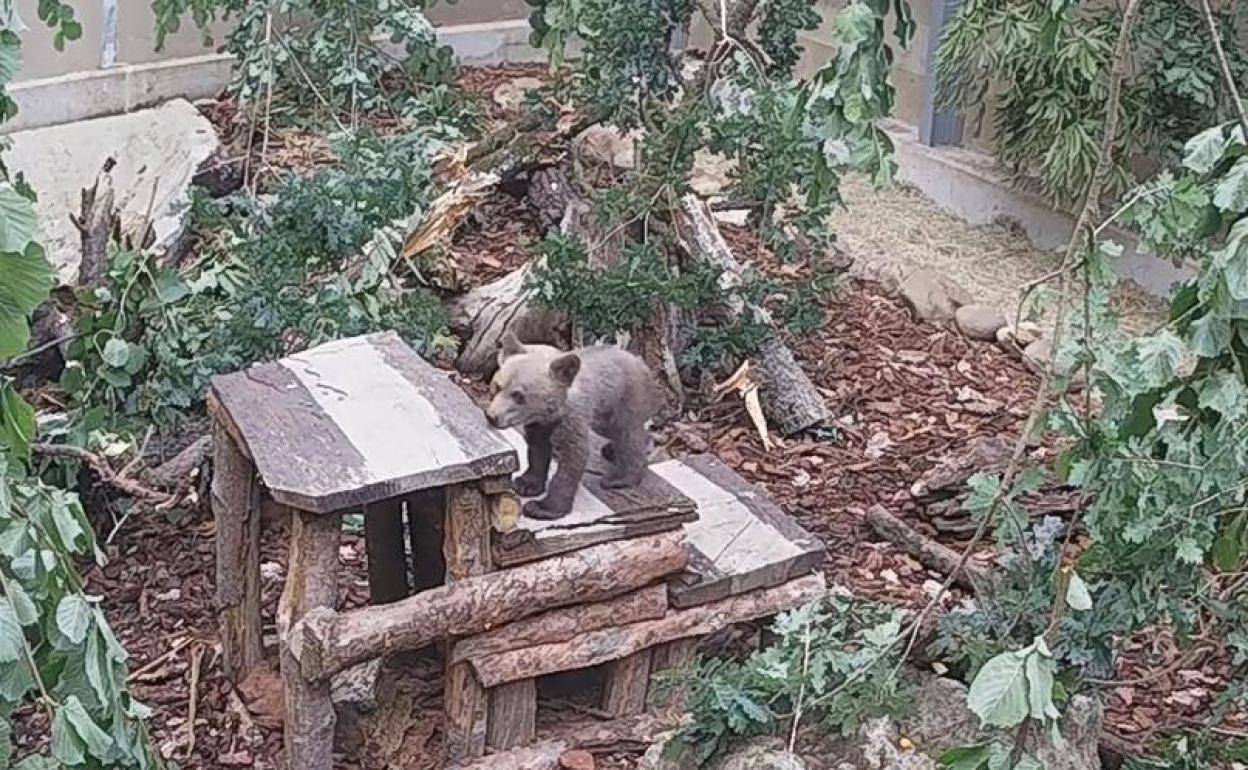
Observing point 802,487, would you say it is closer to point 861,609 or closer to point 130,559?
point 861,609

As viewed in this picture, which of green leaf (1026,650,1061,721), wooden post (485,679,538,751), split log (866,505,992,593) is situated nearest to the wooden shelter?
wooden post (485,679,538,751)

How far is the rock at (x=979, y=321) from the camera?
595 centimetres

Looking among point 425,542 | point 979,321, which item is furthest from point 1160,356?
point 979,321

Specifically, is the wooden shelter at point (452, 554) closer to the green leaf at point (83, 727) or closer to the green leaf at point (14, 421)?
the green leaf at point (14, 421)

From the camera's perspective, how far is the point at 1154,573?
2971 millimetres

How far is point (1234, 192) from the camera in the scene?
7.16 feet

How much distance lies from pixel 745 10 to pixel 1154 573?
A: 2517mm

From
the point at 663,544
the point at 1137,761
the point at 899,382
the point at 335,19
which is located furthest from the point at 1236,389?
the point at 335,19

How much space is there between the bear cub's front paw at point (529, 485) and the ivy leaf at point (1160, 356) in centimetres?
157

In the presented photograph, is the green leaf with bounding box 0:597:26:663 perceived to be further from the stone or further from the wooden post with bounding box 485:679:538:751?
the stone

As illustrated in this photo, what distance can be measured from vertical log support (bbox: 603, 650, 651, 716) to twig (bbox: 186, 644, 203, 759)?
2.94 feet

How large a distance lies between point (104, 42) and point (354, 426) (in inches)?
187

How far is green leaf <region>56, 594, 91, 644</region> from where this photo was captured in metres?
2.18

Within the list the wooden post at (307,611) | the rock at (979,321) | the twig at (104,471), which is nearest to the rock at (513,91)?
the rock at (979,321)
